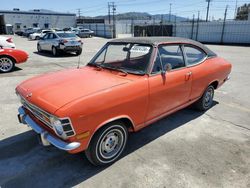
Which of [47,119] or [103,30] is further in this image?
[103,30]

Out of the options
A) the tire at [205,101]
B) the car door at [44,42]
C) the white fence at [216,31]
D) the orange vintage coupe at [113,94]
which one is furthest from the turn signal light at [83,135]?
the white fence at [216,31]

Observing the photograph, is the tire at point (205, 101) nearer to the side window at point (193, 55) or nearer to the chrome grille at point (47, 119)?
the side window at point (193, 55)

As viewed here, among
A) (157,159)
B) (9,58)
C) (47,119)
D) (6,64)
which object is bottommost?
(157,159)

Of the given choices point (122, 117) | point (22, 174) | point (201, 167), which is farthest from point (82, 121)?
point (201, 167)

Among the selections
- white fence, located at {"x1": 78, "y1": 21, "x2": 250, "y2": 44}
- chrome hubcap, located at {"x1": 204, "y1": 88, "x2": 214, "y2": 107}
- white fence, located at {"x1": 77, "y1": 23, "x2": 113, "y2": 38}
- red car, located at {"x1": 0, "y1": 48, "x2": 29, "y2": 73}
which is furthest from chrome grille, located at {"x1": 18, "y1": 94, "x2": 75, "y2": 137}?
white fence, located at {"x1": 77, "y1": 23, "x2": 113, "y2": 38}

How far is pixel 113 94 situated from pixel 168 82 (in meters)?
1.17

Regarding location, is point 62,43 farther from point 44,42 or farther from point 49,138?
point 49,138

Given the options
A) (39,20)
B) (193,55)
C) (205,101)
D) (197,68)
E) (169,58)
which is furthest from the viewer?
(39,20)

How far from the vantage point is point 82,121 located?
2605 mm

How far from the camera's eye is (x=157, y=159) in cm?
331

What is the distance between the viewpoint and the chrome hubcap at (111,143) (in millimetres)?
3080

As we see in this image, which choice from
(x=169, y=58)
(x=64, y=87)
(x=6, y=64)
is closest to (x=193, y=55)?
(x=169, y=58)

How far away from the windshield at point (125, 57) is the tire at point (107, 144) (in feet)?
3.16

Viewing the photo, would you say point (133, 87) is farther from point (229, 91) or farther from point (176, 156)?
point (229, 91)
